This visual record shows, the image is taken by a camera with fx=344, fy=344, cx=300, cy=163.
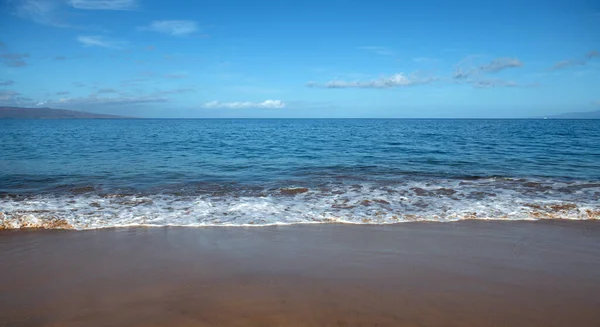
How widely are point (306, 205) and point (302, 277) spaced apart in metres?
4.42

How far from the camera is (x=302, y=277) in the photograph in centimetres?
Result: 491

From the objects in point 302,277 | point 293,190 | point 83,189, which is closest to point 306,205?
point 293,190

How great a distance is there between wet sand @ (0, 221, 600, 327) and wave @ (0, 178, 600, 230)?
73 centimetres

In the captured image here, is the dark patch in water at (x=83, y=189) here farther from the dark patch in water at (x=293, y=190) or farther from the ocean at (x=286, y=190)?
the dark patch in water at (x=293, y=190)

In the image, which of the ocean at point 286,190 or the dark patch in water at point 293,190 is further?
the dark patch in water at point 293,190

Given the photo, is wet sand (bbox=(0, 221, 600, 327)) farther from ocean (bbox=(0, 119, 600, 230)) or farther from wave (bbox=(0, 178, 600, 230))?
ocean (bbox=(0, 119, 600, 230))

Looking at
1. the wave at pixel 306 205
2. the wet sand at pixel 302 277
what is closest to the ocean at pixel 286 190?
the wave at pixel 306 205

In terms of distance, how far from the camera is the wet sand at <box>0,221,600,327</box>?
154 inches

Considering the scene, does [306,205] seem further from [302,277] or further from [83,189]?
[83,189]

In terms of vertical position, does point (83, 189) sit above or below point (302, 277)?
above

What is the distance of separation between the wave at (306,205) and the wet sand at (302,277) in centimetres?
73

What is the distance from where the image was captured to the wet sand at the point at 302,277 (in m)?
3.92

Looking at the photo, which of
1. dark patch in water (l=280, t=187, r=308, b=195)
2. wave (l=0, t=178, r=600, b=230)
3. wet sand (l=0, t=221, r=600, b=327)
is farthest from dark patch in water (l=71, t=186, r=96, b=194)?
dark patch in water (l=280, t=187, r=308, b=195)

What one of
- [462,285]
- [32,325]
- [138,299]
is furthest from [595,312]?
[32,325]
